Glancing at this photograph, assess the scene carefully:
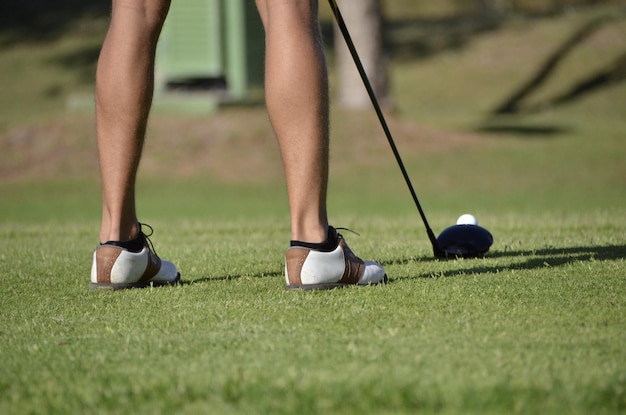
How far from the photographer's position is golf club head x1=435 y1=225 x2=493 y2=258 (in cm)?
387

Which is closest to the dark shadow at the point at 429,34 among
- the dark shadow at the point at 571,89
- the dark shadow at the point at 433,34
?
the dark shadow at the point at 433,34

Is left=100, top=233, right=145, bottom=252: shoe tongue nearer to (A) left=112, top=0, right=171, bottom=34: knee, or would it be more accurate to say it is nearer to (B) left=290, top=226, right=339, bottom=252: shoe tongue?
(B) left=290, top=226, right=339, bottom=252: shoe tongue

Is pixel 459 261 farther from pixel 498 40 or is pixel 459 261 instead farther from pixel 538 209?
pixel 498 40

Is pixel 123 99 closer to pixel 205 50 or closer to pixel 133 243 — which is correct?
pixel 133 243

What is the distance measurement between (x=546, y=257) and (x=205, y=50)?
15.8 meters

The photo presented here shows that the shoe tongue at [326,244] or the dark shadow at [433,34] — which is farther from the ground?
the shoe tongue at [326,244]

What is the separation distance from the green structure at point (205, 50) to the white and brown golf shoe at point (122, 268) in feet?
49.6

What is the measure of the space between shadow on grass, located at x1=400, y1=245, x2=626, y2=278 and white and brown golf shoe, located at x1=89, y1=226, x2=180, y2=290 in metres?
0.92

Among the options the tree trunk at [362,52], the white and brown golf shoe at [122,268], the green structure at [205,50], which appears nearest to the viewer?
the white and brown golf shoe at [122,268]

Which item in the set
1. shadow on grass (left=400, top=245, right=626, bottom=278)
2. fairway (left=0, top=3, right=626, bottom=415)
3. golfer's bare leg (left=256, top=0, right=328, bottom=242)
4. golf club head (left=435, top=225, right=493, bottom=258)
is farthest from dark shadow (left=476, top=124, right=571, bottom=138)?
golfer's bare leg (left=256, top=0, right=328, bottom=242)

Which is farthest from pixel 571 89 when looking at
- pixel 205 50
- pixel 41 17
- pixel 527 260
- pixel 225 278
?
pixel 225 278

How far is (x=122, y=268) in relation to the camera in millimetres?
3176

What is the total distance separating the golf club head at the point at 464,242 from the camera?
12.7 ft

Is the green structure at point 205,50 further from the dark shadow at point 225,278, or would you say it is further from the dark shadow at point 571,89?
the dark shadow at point 225,278
